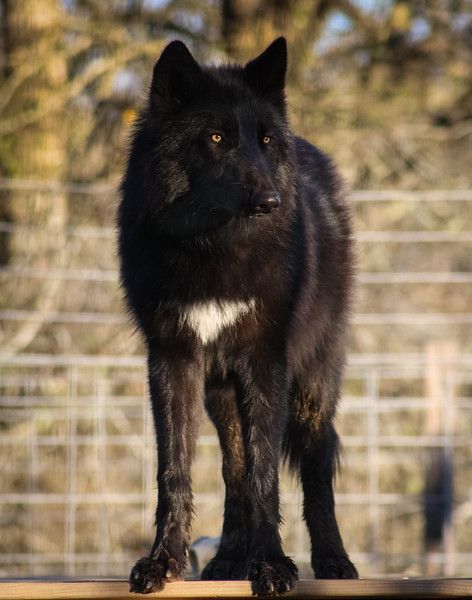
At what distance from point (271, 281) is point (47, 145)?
609 cm

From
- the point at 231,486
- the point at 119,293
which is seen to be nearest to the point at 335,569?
the point at 231,486

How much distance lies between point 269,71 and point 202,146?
380 mm

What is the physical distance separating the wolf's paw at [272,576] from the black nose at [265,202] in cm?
96

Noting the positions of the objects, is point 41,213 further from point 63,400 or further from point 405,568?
point 405,568

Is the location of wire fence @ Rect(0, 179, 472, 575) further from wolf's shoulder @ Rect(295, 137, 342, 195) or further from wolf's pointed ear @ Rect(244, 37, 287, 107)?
wolf's pointed ear @ Rect(244, 37, 287, 107)

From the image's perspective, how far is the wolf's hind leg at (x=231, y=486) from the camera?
3.57 meters

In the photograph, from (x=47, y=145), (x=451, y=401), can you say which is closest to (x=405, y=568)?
(x=451, y=401)

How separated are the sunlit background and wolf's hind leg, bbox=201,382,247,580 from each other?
338 centimetres

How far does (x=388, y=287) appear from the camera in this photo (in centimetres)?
891

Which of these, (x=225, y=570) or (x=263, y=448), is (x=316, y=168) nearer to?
(x=263, y=448)

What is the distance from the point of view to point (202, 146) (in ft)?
10.4

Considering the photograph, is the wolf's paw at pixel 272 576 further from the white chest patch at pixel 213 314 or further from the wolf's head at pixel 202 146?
the wolf's head at pixel 202 146

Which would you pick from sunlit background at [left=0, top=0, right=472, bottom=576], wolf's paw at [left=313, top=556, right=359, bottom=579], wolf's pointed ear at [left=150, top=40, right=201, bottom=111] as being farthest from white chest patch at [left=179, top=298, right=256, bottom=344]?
sunlit background at [left=0, top=0, right=472, bottom=576]

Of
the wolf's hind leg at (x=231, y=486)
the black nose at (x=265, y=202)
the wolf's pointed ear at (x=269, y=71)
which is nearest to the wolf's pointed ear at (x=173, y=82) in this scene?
the wolf's pointed ear at (x=269, y=71)
